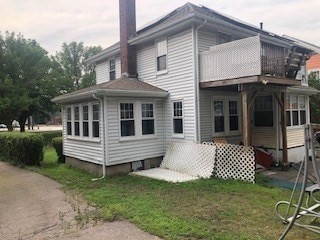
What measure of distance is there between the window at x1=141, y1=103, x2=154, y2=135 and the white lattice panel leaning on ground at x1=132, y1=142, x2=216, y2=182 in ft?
3.76

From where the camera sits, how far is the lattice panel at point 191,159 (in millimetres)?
10207

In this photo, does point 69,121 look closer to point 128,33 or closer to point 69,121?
point 69,121

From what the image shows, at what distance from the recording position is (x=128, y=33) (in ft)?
46.6

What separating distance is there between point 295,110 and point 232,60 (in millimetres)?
5939

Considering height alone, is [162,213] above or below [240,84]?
below

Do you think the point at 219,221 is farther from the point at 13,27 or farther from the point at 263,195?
the point at 13,27

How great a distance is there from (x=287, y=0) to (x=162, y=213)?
13.1 m

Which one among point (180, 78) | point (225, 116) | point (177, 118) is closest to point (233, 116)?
point (225, 116)

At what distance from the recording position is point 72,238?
17.3 feet

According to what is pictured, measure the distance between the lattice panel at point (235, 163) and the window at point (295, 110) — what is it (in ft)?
17.2

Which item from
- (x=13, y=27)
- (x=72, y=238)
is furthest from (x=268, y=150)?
(x=13, y=27)

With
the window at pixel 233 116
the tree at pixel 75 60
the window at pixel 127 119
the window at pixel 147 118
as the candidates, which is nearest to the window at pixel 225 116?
the window at pixel 233 116

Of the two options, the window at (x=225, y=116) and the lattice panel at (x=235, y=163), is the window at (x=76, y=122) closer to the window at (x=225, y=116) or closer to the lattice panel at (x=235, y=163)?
the window at (x=225, y=116)

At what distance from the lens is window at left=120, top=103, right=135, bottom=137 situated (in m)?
11.3
